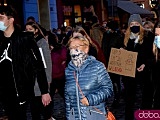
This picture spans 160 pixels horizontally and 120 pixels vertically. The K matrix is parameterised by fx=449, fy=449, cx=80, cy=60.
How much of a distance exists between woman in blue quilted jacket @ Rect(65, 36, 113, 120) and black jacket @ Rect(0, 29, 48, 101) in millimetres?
998

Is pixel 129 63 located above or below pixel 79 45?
below

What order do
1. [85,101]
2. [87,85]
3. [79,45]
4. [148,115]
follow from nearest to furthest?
[148,115] → [85,101] → [87,85] → [79,45]

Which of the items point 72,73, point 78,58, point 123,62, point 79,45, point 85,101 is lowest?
point 123,62

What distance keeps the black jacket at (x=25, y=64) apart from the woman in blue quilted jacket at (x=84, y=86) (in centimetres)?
100

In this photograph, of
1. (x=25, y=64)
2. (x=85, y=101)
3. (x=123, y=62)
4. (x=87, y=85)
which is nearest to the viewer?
(x=85, y=101)

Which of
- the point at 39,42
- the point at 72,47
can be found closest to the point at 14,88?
the point at 72,47

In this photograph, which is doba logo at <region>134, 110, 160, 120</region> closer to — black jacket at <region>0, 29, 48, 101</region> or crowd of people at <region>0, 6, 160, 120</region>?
crowd of people at <region>0, 6, 160, 120</region>

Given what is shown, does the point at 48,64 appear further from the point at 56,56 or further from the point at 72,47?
the point at 72,47

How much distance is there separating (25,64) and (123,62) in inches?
109

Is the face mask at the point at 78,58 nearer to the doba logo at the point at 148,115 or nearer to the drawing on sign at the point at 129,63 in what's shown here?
the doba logo at the point at 148,115

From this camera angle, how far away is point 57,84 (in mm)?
8180

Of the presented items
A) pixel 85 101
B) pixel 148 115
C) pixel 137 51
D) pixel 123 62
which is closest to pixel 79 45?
pixel 85 101

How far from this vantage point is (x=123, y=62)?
7531 millimetres

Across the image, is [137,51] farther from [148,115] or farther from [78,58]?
[148,115]
